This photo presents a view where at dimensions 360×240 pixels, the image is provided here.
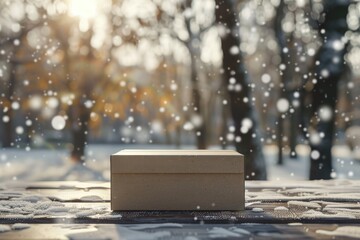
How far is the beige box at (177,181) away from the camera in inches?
133

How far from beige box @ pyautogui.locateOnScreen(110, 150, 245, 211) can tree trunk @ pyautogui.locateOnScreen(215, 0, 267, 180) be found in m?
3.61

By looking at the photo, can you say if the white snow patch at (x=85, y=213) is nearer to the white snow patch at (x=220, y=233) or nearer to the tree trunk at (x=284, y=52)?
the white snow patch at (x=220, y=233)

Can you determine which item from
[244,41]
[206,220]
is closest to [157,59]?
[244,41]

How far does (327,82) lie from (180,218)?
4815mm

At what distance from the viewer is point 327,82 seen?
750cm

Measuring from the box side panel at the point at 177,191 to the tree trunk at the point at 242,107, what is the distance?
360 cm

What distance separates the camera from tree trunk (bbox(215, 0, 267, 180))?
7051mm

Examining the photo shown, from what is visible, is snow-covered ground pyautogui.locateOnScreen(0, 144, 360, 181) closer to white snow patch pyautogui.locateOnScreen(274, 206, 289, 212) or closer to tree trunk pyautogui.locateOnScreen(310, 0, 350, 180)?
tree trunk pyautogui.locateOnScreen(310, 0, 350, 180)

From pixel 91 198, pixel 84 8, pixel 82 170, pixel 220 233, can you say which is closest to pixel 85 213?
pixel 91 198

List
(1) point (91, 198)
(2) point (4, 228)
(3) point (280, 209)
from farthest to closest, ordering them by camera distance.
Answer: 1. (1) point (91, 198)
2. (3) point (280, 209)
3. (2) point (4, 228)

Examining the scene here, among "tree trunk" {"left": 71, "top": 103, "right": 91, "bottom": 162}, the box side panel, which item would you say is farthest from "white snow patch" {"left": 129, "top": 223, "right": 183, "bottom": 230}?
"tree trunk" {"left": 71, "top": 103, "right": 91, "bottom": 162}

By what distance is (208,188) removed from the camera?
11.3 ft

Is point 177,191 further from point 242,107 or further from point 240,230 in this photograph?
point 242,107

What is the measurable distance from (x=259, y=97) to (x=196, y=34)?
6.52 m
